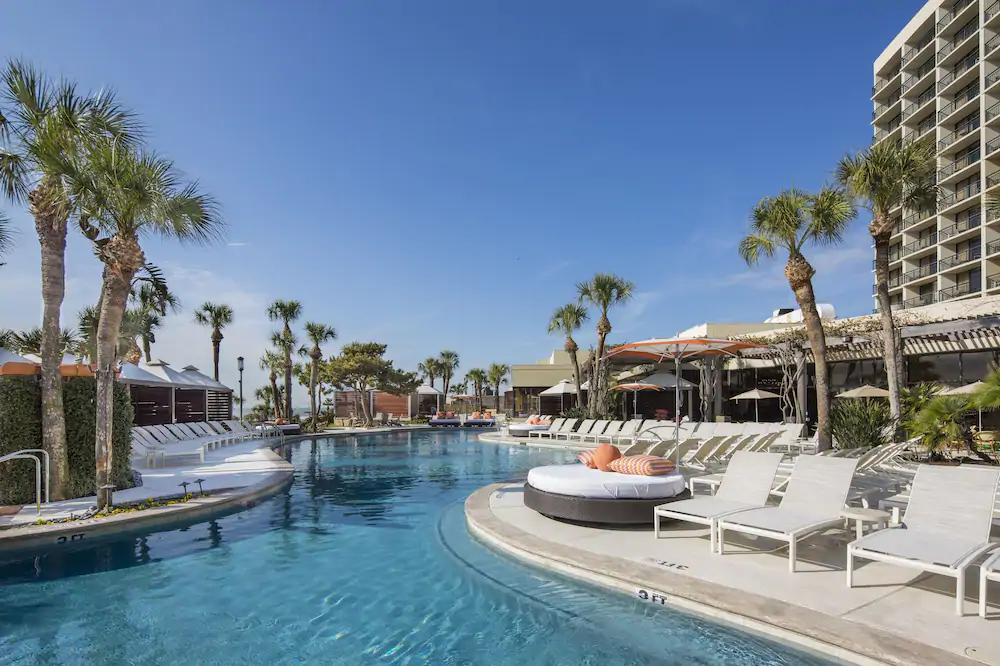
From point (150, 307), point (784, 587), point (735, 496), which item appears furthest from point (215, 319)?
point (784, 587)

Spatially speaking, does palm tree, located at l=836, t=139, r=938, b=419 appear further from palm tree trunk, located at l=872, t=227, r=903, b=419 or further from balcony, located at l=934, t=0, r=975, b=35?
balcony, located at l=934, t=0, r=975, b=35

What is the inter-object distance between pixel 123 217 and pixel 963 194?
42.2 m

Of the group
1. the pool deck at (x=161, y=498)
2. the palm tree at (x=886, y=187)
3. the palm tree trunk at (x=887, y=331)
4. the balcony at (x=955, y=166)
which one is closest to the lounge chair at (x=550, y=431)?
the pool deck at (x=161, y=498)

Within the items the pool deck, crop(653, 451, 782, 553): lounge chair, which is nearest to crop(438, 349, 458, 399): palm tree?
the pool deck

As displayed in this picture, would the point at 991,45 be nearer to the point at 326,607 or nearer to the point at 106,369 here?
the point at 326,607

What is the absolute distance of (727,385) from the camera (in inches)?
1022

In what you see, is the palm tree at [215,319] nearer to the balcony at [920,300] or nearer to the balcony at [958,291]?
the balcony at [920,300]

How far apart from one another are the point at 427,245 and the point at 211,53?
12352 mm

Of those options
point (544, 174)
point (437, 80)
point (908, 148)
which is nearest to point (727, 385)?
point (544, 174)

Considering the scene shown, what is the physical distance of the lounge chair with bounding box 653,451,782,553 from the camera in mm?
5414

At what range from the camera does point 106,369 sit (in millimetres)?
7602

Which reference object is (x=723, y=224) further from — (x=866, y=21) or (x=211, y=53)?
(x=211, y=53)

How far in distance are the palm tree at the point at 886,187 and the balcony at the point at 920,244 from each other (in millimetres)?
29228

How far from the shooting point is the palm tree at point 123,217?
7.18 meters
